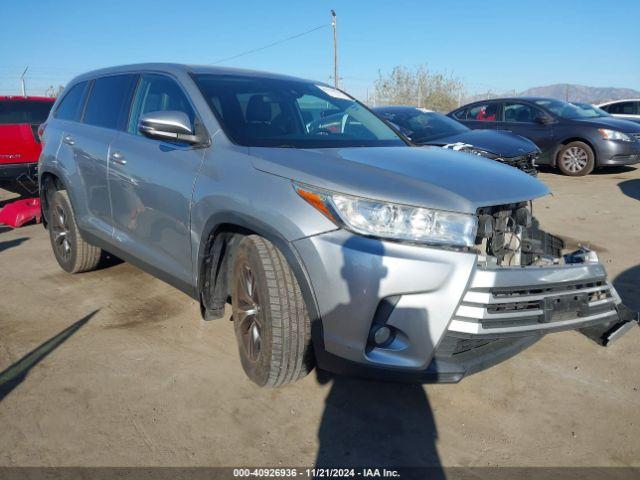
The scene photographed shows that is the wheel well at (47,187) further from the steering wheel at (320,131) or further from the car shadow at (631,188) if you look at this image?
the car shadow at (631,188)

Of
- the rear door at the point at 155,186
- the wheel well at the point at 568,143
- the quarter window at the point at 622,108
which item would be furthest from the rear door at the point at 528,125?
the rear door at the point at 155,186

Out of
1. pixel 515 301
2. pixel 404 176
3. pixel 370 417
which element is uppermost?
pixel 404 176

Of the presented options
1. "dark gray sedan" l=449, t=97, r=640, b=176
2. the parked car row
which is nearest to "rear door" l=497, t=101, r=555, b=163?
"dark gray sedan" l=449, t=97, r=640, b=176

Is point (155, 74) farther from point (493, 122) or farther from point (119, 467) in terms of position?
point (493, 122)

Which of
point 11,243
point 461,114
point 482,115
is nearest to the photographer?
point 11,243

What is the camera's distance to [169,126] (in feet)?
9.45

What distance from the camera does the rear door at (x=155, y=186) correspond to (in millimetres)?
3088

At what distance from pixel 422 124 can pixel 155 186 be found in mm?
6149

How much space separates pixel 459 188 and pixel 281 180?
806mm

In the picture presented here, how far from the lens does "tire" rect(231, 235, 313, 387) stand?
2.54 meters

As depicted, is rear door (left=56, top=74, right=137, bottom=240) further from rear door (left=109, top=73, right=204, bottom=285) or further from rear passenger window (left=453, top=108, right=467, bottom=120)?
rear passenger window (left=453, top=108, right=467, bottom=120)

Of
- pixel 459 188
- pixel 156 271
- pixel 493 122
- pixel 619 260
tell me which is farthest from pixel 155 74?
pixel 493 122

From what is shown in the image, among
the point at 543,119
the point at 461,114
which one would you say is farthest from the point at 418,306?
the point at 461,114

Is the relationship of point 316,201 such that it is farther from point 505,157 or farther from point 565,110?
point 565,110
